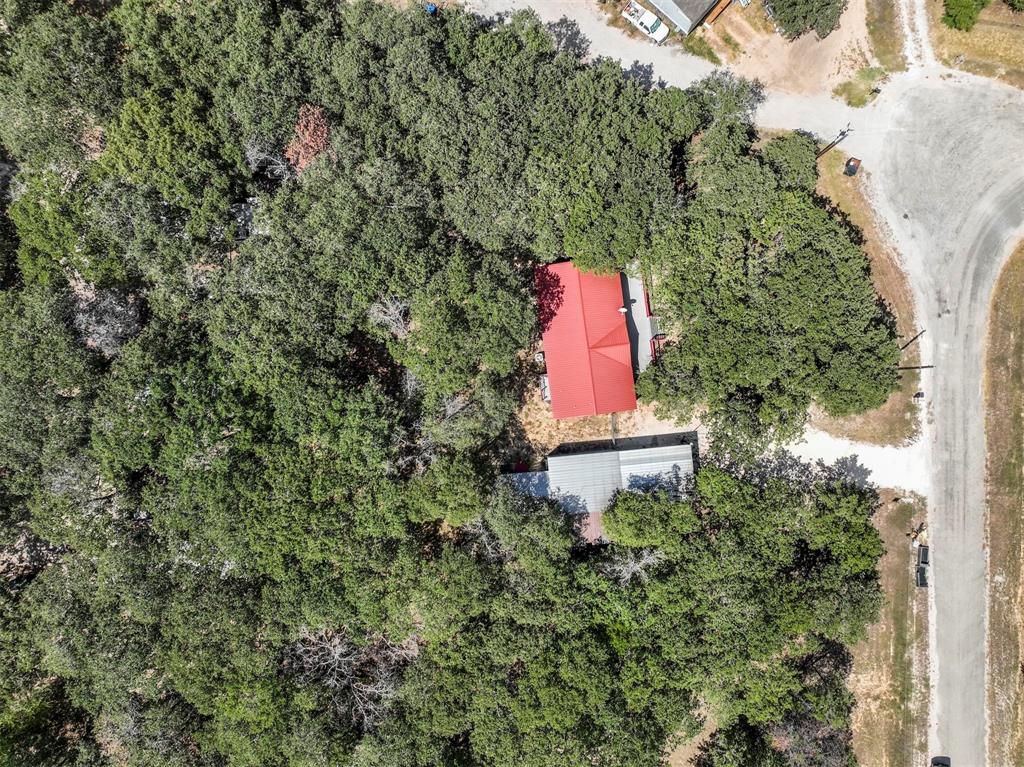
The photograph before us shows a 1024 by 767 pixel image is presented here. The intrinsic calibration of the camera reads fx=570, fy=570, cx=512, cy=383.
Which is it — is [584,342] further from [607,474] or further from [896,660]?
[896,660]

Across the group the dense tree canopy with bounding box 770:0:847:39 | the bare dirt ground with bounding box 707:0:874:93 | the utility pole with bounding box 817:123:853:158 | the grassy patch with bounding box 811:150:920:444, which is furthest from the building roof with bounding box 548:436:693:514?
the dense tree canopy with bounding box 770:0:847:39

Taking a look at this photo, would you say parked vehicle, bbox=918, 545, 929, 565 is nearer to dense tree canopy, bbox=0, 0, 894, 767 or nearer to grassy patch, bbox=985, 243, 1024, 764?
grassy patch, bbox=985, 243, 1024, 764

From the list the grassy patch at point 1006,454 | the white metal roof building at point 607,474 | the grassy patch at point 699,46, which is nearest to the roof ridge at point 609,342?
the white metal roof building at point 607,474

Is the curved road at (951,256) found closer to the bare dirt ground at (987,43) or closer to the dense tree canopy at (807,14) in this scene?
the bare dirt ground at (987,43)

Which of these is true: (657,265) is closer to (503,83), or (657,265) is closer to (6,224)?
(503,83)

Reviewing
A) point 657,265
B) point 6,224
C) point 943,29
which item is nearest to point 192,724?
point 6,224
